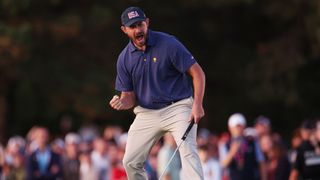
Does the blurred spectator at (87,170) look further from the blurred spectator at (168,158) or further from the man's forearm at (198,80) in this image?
the man's forearm at (198,80)

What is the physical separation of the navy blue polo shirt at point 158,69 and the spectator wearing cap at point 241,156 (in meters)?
5.49

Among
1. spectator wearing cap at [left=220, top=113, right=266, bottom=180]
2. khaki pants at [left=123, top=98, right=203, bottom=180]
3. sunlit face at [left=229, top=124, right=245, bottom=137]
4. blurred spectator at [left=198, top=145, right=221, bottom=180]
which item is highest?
khaki pants at [left=123, top=98, right=203, bottom=180]

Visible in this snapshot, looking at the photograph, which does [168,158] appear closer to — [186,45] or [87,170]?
[87,170]

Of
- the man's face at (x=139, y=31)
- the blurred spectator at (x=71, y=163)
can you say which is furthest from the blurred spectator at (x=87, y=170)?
the man's face at (x=139, y=31)

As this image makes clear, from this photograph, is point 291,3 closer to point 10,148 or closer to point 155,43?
point 10,148

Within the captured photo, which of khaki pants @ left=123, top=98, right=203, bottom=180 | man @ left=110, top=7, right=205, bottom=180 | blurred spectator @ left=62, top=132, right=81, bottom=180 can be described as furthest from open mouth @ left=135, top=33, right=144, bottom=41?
blurred spectator @ left=62, top=132, right=81, bottom=180

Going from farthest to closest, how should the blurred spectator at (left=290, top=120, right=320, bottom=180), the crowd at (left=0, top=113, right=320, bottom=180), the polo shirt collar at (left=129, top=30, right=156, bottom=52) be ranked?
the crowd at (left=0, top=113, right=320, bottom=180)
the blurred spectator at (left=290, top=120, right=320, bottom=180)
the polo shirt collar at (left=129, top=30, right=156, bottom=52)

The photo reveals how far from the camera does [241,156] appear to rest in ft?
59.4

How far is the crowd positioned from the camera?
647 inches

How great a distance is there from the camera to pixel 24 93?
38.8 meters

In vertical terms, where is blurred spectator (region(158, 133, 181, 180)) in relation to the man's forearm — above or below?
below

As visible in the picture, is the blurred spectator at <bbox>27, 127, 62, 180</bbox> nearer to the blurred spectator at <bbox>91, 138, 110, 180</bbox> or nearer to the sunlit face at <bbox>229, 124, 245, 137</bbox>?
the blurred spectator at <bbox>91, 138, 110, 180</bbox>

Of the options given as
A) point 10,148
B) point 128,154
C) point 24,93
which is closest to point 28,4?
point 24,93

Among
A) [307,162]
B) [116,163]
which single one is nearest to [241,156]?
[307,162]
